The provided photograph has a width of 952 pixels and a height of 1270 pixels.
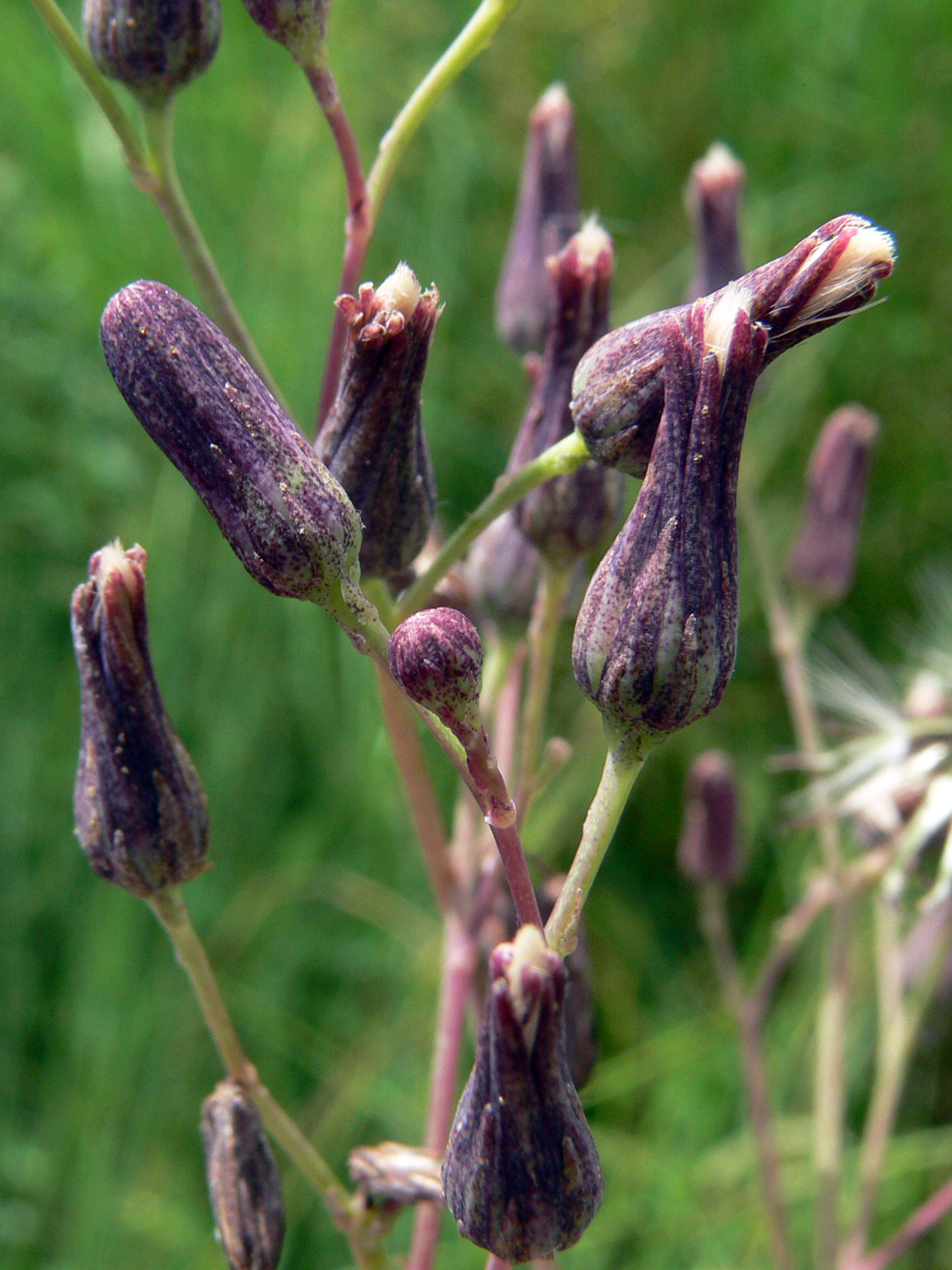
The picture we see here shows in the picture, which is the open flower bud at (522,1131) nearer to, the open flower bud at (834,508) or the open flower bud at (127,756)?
the open flower bud at (127,756)

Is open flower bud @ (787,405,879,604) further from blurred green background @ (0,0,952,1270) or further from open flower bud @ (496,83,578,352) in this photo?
blurred green background @ (0,0,952,1270)

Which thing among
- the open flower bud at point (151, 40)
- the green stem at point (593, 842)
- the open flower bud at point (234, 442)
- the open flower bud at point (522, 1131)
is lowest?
the open flower bud at point (522, 1131)

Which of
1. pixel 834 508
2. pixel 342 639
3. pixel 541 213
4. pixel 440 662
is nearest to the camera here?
pixel 440 662

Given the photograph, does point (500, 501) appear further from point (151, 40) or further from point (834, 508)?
point (834, 508)

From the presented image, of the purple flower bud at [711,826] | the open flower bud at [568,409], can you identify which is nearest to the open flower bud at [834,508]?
the purple flower bud at [711,826]

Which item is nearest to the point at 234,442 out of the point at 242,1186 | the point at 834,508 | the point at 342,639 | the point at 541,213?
the point at 242,1186

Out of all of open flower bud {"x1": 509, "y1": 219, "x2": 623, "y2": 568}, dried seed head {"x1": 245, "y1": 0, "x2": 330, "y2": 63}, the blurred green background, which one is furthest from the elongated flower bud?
the blurred green background
